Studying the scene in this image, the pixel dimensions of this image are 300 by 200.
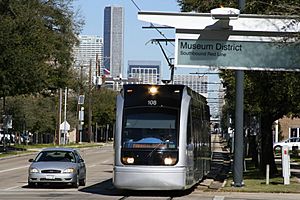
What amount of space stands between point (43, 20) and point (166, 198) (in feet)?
131

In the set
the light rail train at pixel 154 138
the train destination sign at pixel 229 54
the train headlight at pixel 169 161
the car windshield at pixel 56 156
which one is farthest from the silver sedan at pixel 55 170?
the train destination sign at pixel 229 54

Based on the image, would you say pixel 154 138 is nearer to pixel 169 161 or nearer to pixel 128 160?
pixel 169 161

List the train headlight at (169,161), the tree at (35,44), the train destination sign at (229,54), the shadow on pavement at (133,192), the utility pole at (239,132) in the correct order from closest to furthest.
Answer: the train headlight at (169,161), the shadow on pavement at (133,192), the train destination sign at (229,54), the utility pole at (239,132), the tree at (35,44)

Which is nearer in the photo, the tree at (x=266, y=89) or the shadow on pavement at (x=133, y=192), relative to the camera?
the shadow on pavement at (x=133, y=192)

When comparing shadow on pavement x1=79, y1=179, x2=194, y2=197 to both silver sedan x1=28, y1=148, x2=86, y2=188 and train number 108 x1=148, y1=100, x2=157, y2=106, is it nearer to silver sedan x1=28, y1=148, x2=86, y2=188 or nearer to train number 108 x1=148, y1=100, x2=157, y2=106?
silver sedan x1=28, y1=148, x2=86, y2=188

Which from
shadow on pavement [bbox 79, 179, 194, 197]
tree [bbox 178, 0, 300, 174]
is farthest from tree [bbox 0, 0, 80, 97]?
shadow on pavement [bbox 79, 179, 194, 197]

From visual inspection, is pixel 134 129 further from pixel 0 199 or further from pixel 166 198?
pixel 0 199

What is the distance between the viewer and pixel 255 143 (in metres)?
46.2

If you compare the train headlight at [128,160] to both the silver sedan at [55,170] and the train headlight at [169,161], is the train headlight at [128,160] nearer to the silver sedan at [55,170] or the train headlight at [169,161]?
the train headlight at [169,161]

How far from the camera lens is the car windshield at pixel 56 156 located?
1030 inches

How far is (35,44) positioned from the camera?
54312 millimetres

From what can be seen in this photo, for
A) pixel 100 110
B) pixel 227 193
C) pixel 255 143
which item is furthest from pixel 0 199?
pixel 100 110

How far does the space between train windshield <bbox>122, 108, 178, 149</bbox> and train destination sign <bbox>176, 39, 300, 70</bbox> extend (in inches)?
122

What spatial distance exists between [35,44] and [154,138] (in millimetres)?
33762
